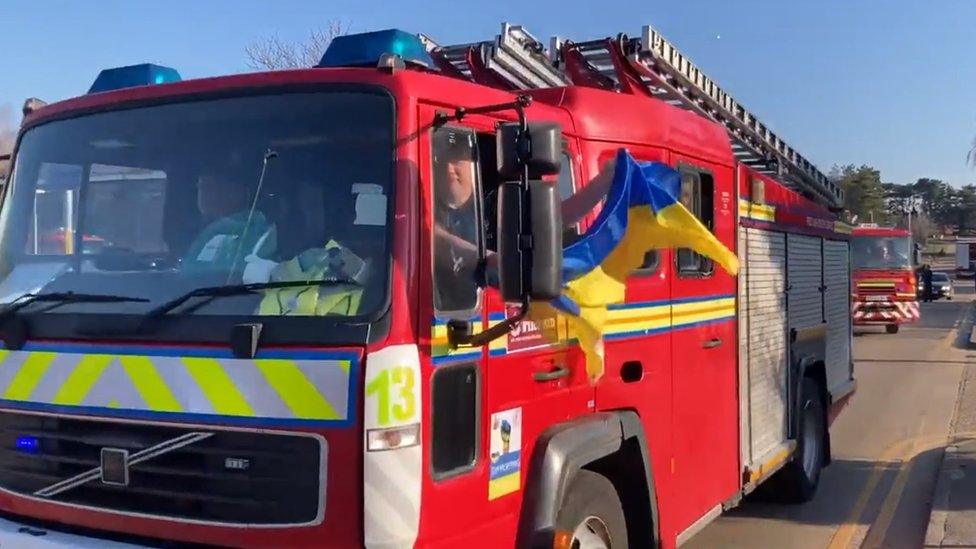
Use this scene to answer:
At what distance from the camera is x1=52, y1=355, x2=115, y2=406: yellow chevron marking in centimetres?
338

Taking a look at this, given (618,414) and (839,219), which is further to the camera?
(839,219)

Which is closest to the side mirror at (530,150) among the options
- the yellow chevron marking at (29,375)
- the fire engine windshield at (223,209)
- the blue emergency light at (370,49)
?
the fire engine windshield at (223,209)

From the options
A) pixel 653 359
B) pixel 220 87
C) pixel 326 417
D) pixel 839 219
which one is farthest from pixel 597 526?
pixel 839 219

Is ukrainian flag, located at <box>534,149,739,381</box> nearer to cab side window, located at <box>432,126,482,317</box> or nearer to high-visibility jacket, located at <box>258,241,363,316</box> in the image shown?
cab side window, located at <box>432,126,482,317</box>

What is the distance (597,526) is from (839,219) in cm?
627

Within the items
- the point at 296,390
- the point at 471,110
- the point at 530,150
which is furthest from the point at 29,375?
the point at 530,150

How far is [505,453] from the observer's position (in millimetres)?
3535

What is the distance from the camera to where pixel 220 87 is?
11.5 feet

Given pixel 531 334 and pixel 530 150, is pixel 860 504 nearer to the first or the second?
pixel 531 334

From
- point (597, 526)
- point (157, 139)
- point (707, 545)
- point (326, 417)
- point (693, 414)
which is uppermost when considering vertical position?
point (157, 139)

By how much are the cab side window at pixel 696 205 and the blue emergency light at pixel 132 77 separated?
260cm

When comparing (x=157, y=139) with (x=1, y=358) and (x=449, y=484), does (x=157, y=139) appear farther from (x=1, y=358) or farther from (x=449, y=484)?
(x=449, y=484)

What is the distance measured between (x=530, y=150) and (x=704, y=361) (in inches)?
102

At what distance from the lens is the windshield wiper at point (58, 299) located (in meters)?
3.46
